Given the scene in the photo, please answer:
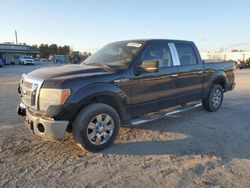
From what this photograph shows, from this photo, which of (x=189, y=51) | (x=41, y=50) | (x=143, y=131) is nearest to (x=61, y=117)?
(x=143, y=131)

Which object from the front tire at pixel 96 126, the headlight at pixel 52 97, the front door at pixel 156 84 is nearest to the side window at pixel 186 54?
the front door at pixel 156 84

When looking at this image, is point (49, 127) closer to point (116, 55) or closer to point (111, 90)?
point (111, 90)

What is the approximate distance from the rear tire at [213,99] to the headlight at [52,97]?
179 inches

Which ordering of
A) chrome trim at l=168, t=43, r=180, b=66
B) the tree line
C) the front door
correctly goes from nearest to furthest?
the front door
chrome trim at l=168, t=43, r=180, b=66
the tree line

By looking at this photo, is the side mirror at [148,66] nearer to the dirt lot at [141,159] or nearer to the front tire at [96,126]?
the front tire at [96,126]

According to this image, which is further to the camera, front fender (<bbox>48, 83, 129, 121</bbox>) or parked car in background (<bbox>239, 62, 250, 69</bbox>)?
parked car in background (<bbox>239, 62, 250, 69</bbox>)

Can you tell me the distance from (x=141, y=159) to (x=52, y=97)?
170cm

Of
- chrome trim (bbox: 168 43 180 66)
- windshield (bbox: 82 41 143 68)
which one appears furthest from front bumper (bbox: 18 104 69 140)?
chrome trim (bbox: 168 43 180 66)

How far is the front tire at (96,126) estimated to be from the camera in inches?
165

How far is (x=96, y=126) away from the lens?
4.42 metres

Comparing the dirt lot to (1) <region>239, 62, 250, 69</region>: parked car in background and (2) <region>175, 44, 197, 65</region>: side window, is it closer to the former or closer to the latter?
(2) <region>175, 44, 197, 65</region>: side window

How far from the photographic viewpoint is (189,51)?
259 inches

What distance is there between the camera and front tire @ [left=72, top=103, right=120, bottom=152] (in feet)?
Result: 13.7

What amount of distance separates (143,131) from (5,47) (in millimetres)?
59597
